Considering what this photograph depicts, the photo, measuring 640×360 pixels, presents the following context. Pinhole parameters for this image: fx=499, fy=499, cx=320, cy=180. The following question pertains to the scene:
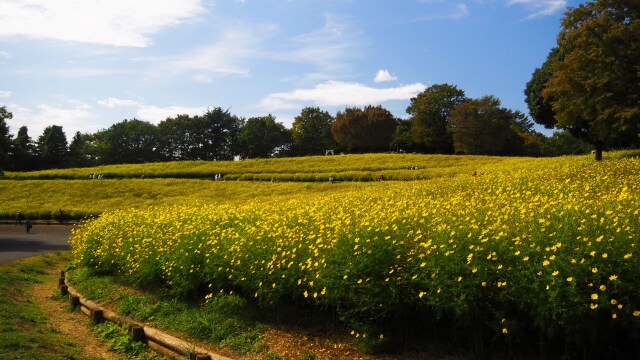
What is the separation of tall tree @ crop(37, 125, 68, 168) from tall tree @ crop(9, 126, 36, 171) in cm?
116

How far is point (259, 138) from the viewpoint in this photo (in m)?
78.2

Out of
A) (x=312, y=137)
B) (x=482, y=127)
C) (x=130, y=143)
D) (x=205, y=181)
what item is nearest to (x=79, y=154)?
(x=130, y=143)

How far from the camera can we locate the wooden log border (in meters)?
6.06

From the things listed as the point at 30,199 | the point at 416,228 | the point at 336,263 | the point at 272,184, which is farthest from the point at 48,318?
the point at 30,199

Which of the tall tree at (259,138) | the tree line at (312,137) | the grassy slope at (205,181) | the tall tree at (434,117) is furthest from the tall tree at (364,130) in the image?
the grassy slope at (205,181)

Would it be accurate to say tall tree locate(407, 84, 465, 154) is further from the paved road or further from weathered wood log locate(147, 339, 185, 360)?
weathered wood log locate(147, 339, 185, 360)

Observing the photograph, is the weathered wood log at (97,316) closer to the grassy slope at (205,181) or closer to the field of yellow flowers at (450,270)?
the field of yellow flowers at (450,270)

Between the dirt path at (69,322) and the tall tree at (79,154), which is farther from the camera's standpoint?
the tall tree at (79,154)

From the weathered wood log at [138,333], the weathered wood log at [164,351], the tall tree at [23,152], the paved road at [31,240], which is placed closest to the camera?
the weathered wood log at [164,351]

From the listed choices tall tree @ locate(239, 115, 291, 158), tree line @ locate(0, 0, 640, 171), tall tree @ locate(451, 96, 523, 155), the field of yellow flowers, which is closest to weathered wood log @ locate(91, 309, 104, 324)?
the field of yellow flowers

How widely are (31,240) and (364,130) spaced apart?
A: 5597cm

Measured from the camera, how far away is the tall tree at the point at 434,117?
6631 cm

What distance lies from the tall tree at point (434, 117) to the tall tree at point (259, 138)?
22.1 m

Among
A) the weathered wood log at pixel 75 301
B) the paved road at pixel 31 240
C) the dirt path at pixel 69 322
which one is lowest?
the paved road at pixel 31 240
